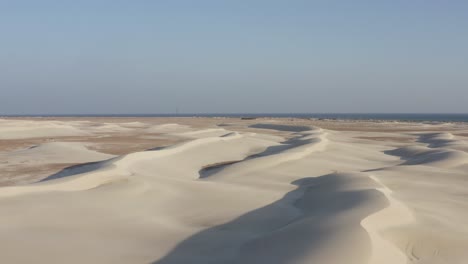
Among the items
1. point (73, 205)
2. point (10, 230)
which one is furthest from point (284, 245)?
point (73, 205)

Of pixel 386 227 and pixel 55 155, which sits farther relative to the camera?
pixel 55 155

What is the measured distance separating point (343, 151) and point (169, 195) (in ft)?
47.1

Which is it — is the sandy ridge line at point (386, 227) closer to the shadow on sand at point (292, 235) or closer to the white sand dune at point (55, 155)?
the shadow on sand at point (292, 235)

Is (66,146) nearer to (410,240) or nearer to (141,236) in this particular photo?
(141,236)

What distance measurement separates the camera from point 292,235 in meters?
7.43

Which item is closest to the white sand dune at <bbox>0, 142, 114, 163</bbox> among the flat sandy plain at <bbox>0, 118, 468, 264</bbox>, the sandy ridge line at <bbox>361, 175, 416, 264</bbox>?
the flat sandy plain at <bbox>0, 118, 468, 264</bbox>

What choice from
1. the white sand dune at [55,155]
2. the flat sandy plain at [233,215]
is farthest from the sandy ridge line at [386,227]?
the white sand dune at [55,155]

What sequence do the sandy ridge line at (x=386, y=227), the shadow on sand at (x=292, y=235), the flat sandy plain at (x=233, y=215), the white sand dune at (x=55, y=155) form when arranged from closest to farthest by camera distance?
the sandy ridge line at (x=386, y=227)
the shadow on sand at (x=292, y=235)
the flat sandy plain at (x=233, y=215)
the white sand dune at (x=55, y=155)

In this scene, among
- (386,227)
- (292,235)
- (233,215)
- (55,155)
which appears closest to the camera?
(292,235)

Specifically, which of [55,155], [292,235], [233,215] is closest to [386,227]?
[292,235]

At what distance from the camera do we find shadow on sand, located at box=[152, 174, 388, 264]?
648cm

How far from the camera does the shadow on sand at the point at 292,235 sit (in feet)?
21.3

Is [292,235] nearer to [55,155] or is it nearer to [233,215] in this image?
[233,215]

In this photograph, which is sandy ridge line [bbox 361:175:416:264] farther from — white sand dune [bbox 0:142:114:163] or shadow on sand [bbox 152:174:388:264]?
white sand dune [bbox 0:142:114:163]
